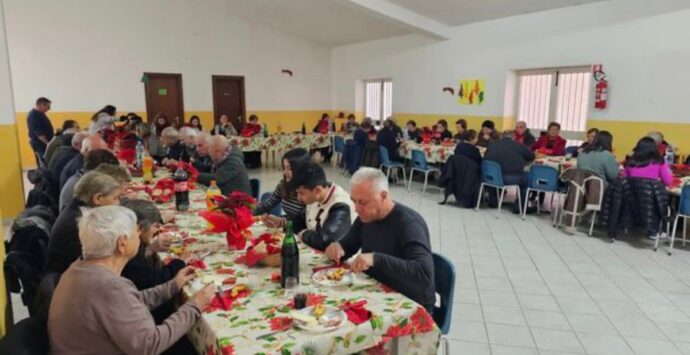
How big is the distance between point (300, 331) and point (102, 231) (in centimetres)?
73

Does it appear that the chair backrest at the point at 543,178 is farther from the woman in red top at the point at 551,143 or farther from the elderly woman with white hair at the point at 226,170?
the elderly woman with white hair at the point at 226,170

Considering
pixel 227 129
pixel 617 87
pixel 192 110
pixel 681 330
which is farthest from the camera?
pixel 192 110

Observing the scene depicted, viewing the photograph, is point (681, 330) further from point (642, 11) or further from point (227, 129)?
point (227, 129)

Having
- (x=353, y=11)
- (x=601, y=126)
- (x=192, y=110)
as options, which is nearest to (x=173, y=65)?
(x=192, y=110)

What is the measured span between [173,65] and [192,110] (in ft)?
3.70

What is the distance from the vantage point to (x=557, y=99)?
25.2 feet

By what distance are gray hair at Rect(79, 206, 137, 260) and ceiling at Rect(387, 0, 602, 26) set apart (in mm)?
→ 7425

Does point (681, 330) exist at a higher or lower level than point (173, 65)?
lower

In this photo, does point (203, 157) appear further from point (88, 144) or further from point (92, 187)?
point (92, 187)

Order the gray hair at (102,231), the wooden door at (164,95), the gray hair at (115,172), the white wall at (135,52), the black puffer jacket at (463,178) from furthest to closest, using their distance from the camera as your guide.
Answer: the wooden door at (164,95) < the white wall at (135,52) < the black puffer jacket at (463,178) < the gray hair at (115,172) < the gray hair at (102,231)

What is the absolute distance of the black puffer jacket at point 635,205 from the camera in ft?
13.8

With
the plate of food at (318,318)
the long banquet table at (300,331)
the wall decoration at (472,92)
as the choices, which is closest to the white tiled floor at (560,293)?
the long banquet table at (300,331)

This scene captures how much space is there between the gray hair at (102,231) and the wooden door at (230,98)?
10087mm

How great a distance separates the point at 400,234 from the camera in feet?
6.19
